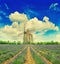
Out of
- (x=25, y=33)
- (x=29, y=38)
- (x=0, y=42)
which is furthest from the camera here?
(x=0, y=42)

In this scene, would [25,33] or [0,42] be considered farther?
[0,42]

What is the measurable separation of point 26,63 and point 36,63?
1.39 m

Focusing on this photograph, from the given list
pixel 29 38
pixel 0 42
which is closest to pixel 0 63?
pixel 29 38

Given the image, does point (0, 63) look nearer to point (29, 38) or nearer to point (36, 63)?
point (36, 63)

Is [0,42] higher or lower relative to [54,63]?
higher

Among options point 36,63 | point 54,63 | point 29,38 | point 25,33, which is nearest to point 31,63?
point 36,63

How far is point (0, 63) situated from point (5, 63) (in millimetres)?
697

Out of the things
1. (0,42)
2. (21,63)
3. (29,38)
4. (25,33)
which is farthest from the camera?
(0,42)

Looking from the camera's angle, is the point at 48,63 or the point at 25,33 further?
the point at 25,33

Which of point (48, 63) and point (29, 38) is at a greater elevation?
point (29, 38)

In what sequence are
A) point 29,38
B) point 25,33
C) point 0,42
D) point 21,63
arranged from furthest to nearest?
point 0,42 < point 25,33 < point 29,38 < point 21,63

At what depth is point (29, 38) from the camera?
146m

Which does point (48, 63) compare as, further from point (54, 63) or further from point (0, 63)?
point (0, 63)

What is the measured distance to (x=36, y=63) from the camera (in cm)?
3956
